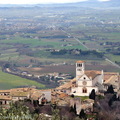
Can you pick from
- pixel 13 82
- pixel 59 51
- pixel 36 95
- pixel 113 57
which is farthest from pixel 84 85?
pixel 59 51

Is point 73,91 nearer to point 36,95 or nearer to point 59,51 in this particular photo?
point 36,95

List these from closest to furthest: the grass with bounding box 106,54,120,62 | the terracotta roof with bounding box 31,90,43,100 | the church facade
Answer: the terracotta roof with bounding box 31,90,43,100, the church facade, the grass with bounding box 106,54,120,62

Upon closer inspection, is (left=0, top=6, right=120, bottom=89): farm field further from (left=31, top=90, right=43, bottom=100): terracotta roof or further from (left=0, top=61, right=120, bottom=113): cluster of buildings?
(left=31, top=90, right=43, bottom=100): terracotta roof

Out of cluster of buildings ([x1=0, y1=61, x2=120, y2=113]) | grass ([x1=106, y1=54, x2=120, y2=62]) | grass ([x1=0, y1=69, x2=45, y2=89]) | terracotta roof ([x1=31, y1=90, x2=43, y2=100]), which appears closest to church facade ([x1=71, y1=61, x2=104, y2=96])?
cluster of buildings ([x1=0, y1=61, x2=120, y2=113])

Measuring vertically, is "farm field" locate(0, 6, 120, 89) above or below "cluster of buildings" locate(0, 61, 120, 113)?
below

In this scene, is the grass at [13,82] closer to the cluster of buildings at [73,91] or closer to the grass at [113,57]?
the cluster of buildings at [73,91]

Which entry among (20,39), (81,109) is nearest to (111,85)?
(81,109)

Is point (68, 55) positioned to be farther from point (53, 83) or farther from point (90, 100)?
point (90, 100)

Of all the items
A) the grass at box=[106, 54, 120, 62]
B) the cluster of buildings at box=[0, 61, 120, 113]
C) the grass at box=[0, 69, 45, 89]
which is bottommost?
the grass at box=[0, 69, 45, 89]
